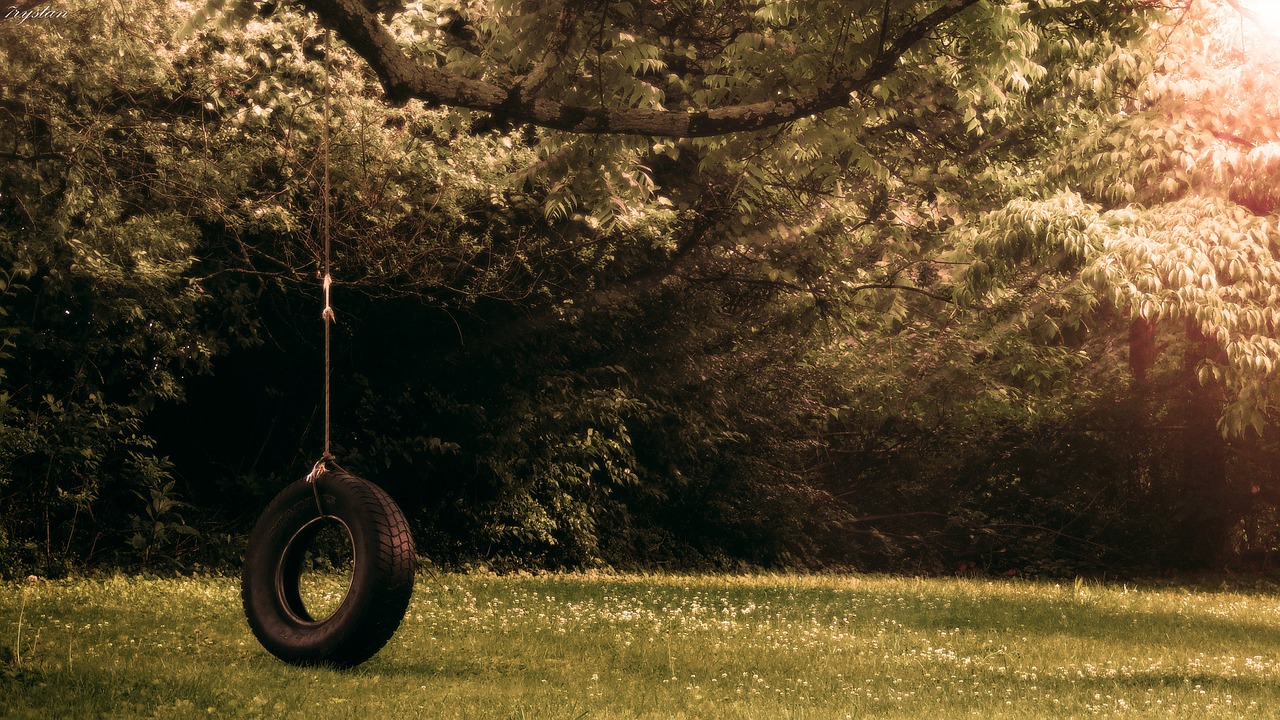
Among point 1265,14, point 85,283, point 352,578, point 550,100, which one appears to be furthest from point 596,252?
point 352,578

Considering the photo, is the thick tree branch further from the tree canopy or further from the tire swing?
the tire swing

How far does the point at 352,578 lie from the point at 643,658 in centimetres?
223

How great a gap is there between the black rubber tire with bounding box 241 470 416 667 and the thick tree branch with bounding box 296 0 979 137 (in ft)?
7.03

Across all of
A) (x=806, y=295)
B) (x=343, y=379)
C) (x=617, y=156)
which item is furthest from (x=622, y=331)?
(x=617, y=156)

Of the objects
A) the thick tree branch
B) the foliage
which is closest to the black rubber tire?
the thick tree branch

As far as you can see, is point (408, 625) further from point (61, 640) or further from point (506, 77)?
point (506, 77)

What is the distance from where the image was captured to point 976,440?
65.0ft

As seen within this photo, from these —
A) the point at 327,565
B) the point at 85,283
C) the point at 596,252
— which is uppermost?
the point at 596,252

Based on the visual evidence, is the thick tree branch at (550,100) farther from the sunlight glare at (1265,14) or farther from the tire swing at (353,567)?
the sunlight glare at (1265,14)

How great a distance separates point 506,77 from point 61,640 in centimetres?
457

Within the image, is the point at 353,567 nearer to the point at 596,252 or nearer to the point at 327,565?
the point at 327,565

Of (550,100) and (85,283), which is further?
(85,283)

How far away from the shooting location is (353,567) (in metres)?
6.38

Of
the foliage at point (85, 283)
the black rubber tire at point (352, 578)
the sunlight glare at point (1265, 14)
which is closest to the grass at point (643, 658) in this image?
the black rubber tire at point (352, 578)
